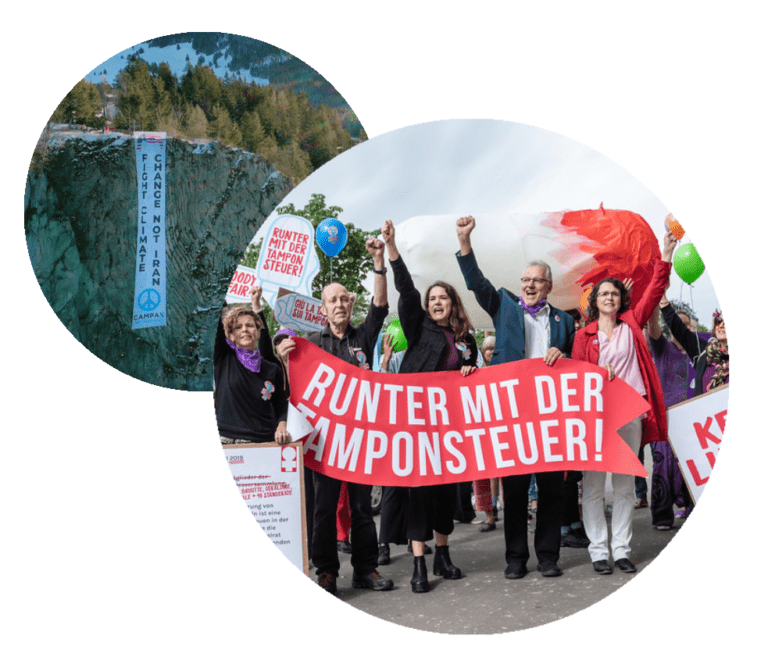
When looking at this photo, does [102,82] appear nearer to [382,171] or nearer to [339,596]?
[382,171]

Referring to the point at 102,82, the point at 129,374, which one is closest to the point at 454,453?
the point at 129,374

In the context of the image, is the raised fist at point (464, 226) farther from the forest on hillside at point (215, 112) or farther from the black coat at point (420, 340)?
the forest on hillside at point (215, 112)

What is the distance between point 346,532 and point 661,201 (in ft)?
9.92

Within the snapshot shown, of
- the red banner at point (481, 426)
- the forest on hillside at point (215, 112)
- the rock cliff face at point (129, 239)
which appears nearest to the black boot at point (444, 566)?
the red banner at point (481, 426)

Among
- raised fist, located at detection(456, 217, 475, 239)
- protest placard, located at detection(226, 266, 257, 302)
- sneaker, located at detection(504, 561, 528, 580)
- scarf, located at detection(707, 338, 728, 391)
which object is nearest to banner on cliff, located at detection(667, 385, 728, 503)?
scarf, located at detection(707, 338, 728, 391)

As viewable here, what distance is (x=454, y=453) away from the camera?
5.48 metres

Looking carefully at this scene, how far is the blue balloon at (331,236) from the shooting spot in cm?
552

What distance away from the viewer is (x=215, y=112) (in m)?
8.45

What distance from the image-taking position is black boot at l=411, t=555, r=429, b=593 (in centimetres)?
539

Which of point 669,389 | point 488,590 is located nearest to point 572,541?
point 488,590

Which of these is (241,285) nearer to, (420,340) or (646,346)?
(420,340)

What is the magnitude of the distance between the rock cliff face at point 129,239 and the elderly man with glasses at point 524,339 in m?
3.56

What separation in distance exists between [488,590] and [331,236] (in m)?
2.50

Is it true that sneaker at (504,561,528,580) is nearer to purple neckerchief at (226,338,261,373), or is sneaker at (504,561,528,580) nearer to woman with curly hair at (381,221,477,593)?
woman with curly hair at (381,221,477,593)
